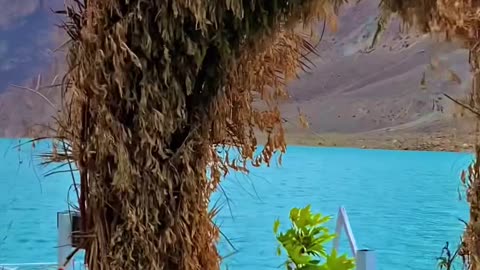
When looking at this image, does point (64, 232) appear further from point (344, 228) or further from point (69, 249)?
point (344, 228)

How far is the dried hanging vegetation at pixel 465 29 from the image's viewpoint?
4.17 ft

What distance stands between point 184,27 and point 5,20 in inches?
76.7

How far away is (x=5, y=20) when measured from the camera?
2.96 meters

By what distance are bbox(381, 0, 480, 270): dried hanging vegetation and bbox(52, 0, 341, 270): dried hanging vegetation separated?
0.17 meters

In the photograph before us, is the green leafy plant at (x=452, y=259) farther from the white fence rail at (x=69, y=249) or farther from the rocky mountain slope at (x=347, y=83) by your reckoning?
the rocky mountain slope at (x=347, y=83)

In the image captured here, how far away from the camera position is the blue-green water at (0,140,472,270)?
138 inches

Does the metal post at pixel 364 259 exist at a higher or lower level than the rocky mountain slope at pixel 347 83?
lower

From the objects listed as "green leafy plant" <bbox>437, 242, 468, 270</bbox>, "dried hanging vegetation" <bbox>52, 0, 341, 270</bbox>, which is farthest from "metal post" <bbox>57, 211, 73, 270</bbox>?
"green leafy plant" <bbox>437, 242, 468, 270</bbox>

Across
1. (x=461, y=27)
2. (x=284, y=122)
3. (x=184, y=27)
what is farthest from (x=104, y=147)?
(x=461, y=27)

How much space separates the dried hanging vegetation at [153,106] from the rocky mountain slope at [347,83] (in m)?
0.11

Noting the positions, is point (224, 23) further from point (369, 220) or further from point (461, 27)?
point (369, 220)

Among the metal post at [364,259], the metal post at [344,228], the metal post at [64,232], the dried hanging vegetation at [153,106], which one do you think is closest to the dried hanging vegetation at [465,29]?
the dried hanging vegetation at [153,106]

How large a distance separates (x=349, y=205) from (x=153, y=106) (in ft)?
18.1

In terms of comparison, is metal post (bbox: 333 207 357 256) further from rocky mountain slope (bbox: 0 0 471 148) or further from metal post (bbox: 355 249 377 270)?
rocky mountain slope (bbox: 0 0 471 148)
